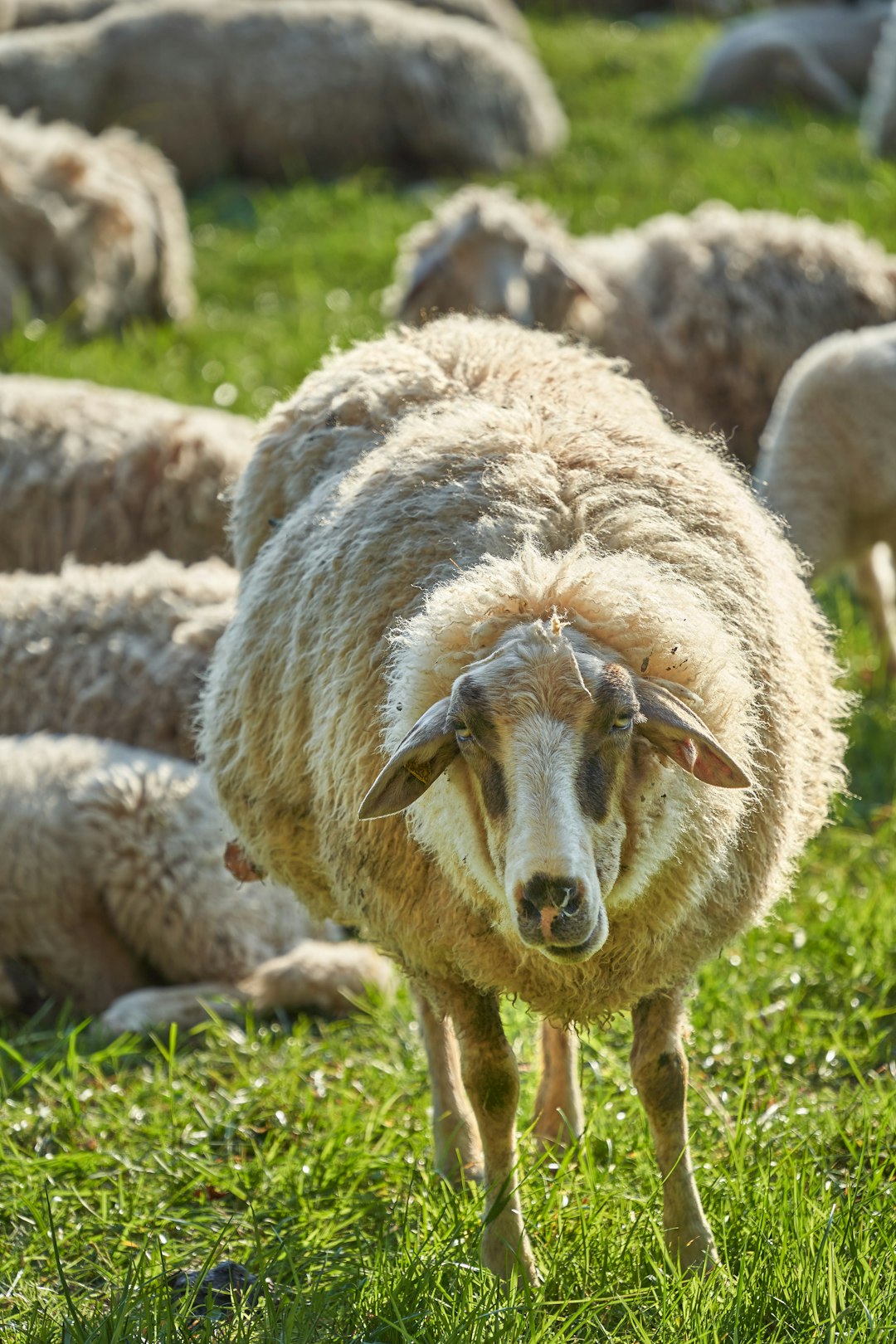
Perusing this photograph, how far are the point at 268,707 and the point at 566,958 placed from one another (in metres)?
1.02

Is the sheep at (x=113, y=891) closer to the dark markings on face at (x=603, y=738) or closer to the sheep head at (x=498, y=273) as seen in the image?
the dark markings on face at (x=603, y=738)

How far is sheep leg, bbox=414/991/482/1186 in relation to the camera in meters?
3.18

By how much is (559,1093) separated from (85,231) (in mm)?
6176

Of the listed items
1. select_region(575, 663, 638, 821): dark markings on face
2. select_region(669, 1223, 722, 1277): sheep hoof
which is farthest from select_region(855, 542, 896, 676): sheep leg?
select_region(575, 663, 638, 821): dark markings on face

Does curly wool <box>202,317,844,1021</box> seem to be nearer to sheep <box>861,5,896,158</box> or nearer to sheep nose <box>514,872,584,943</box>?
sheep nose <box>514,872,584,943</box>

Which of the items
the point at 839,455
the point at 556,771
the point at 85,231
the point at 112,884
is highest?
the point at 556,771

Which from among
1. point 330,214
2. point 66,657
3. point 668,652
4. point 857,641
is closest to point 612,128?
point 330,214

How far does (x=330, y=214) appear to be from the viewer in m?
9.78

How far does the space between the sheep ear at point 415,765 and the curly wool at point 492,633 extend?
9 centimetres

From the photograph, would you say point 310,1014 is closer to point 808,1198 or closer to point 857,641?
point 808,1198

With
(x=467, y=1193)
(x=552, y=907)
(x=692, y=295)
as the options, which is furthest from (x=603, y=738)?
(x=692, y=295)

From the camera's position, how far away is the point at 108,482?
5.71 metres

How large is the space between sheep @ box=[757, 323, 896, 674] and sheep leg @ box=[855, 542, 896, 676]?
202 millimetres

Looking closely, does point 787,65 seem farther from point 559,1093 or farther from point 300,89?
point 559,1093
